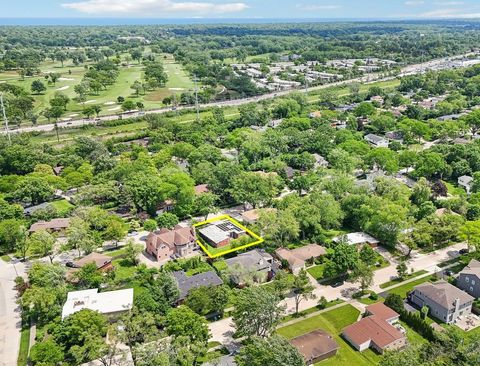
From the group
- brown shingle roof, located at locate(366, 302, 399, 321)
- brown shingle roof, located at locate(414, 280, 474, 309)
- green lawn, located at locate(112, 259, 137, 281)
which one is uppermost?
brown shingle roof, located at locate(414, 280, 474, 309)

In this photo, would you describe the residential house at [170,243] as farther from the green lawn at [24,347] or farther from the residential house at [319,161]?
the residential house at [319,161]

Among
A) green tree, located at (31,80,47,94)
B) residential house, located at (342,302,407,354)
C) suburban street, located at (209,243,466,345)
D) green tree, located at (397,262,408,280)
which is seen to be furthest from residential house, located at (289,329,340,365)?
green tree, located at (31,80,47,94)

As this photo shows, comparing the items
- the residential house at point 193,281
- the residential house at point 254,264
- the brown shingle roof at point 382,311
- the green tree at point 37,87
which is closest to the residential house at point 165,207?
the residential house at point 254,264

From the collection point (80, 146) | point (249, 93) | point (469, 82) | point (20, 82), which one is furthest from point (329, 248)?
point (20, 82)

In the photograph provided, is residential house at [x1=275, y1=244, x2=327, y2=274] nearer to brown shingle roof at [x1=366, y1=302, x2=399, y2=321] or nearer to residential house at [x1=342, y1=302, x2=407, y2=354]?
brown shingle roof at [x1=366, y1=302, x2=399, y2=321]

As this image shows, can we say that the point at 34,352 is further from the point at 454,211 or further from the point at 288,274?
the point at 454,211

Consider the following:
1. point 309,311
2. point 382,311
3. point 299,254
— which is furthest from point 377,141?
point 309,311
